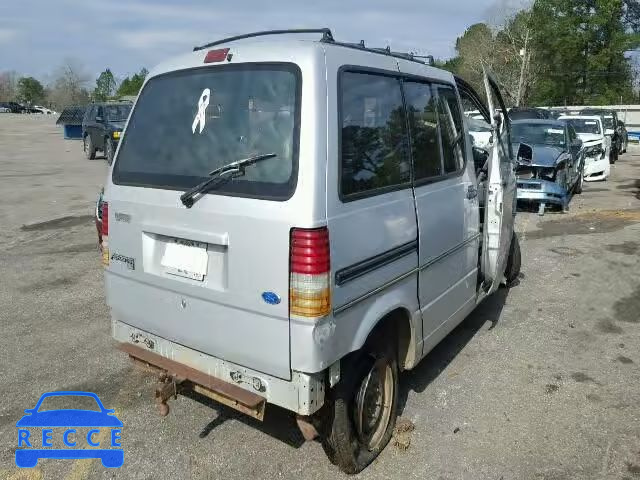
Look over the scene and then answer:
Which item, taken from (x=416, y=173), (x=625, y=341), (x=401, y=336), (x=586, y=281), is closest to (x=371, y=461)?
(x=401, y=336)

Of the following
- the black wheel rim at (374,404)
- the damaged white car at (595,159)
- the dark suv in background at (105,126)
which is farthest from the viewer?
the dark suv in background at (105,126)

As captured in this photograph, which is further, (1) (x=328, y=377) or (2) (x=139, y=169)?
(2) (x=139, y=169)

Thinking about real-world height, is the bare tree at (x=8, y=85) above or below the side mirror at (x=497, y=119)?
above

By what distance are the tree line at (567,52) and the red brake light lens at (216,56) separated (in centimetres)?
4704

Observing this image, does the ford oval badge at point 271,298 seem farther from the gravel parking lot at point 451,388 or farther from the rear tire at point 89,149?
the rear tire at point 89,149

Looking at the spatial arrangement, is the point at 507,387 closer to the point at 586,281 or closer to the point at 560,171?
the point at 586,281

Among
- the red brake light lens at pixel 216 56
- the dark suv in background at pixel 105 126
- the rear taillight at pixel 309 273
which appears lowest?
the rear taillight at pixel 309 273

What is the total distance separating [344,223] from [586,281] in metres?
4.89

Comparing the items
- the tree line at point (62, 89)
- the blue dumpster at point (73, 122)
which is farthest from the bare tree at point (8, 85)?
the blue dumpster at point (73, 122)

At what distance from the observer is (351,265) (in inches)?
105

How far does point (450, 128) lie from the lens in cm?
392

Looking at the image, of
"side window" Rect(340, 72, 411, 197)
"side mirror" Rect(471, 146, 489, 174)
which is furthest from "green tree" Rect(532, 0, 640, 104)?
"side window" Rect(340, 72, 411, 197)

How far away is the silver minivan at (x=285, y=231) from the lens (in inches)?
99.5

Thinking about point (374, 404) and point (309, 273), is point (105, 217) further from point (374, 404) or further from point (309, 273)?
point (374, 404)
